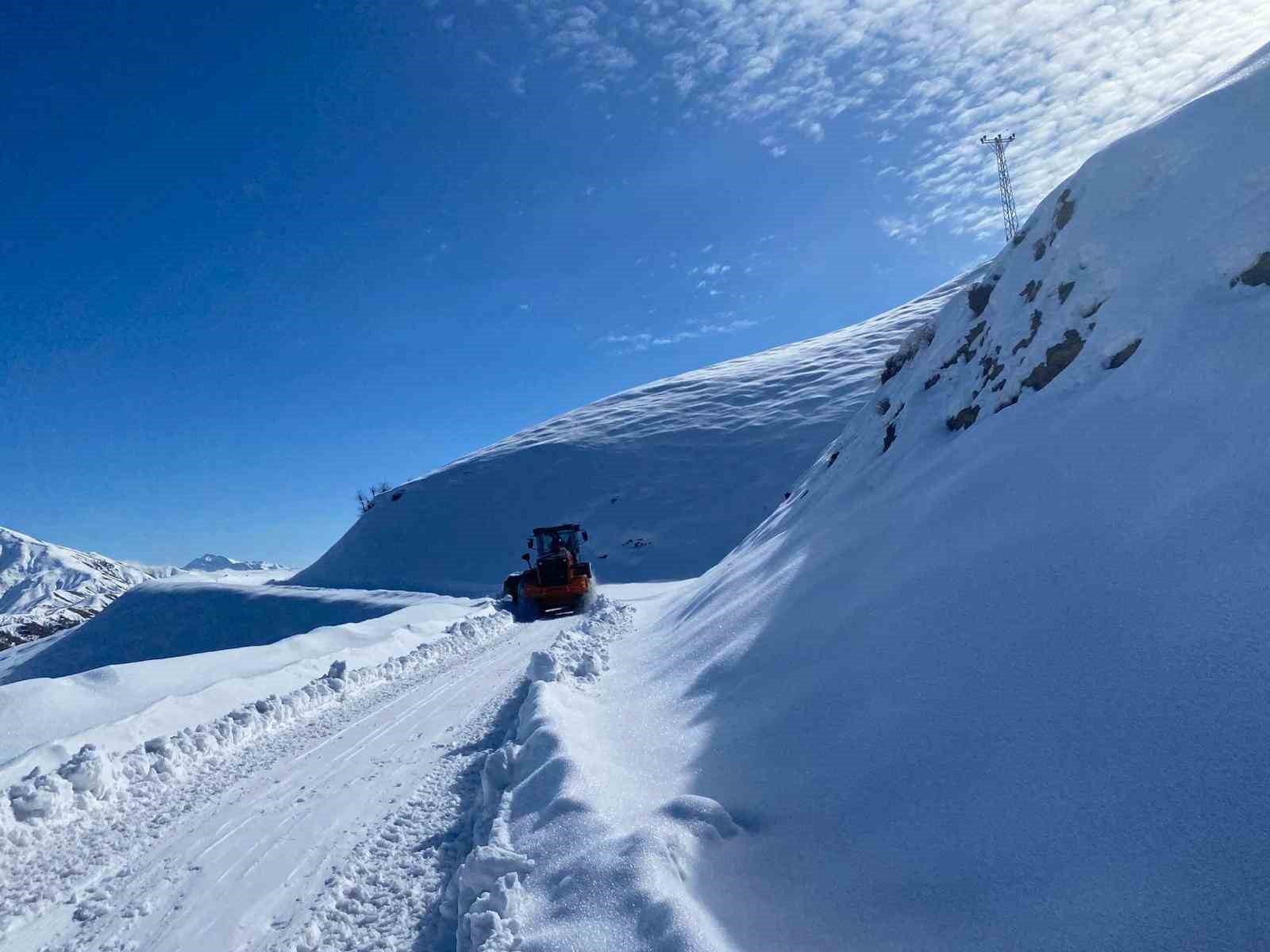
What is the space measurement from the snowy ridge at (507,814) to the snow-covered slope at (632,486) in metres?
24.8

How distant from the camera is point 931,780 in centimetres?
331

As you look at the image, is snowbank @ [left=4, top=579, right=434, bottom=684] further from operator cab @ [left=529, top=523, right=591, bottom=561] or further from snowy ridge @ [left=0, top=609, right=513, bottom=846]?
snowy ridge @ [left=0, top=609, right=513, bottom=846]

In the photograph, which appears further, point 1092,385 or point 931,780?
point 1092,385

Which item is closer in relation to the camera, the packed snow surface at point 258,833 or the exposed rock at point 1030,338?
the packed snow surface at point 258,833

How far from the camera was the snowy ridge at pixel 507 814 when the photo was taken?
135 inches

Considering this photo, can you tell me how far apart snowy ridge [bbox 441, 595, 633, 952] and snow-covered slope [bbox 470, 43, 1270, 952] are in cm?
3

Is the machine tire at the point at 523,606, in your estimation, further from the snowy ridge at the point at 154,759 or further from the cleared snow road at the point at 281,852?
the cleared snow road at the point at 281,852

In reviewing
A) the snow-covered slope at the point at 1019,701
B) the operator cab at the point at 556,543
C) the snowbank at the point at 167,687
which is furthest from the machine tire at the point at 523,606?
the snow-covered slope at the point at 1019,701

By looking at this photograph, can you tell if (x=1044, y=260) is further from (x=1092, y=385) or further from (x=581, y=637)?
(x=581, y=637)

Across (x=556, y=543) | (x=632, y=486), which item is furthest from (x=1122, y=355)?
(x=632, y=486)

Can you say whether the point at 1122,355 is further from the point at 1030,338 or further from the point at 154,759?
the point at 154,759

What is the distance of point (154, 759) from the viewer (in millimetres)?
6621

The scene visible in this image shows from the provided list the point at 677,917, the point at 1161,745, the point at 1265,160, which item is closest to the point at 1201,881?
the point at 1161,745

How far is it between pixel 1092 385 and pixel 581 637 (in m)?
9.04
